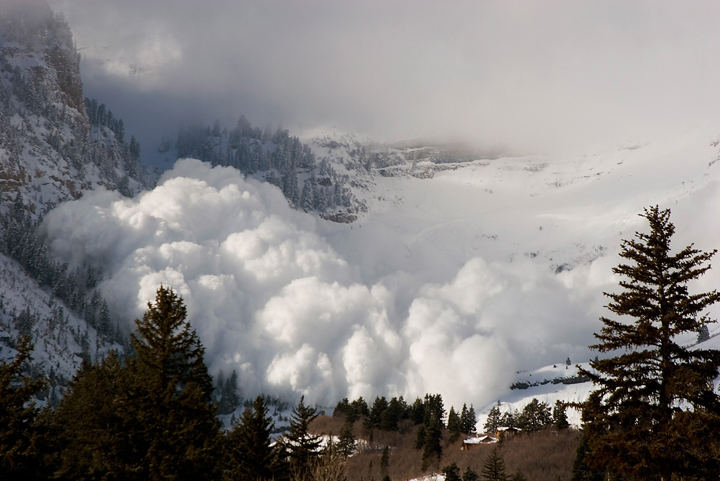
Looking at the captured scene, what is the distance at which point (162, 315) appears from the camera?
95.1 feet

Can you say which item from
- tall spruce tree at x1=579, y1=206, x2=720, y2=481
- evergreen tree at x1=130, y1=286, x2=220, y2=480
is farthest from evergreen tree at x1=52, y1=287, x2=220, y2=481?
tall spruce tree at x1=579, y1=206, x2=720, y2=481

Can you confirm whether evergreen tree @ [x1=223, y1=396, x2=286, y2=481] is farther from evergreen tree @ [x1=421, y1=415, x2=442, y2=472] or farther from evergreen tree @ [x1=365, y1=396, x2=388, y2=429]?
evergreen tree @ [x1=365, y1=396, x2=388, y2=429]

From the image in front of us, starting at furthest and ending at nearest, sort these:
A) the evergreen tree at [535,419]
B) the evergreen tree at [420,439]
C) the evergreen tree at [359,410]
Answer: the evergreen tree at [359,410] < the evergreen tree at [535,419] < the evergreen tree at [420,439]

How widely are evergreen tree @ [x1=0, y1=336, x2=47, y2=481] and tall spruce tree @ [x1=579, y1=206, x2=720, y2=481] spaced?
67.2 ft

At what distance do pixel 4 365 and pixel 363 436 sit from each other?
15221 cm

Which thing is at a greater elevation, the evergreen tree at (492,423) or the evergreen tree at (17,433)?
the evergreen tree at (492,423)

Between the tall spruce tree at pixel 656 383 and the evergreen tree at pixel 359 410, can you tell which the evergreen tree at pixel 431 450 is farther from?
the tall spruce tree at pixel 656 383

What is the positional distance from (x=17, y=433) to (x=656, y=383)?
77.1 ft

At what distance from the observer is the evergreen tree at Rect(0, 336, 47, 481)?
21531 millimetres

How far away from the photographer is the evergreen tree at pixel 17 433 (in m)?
21.5

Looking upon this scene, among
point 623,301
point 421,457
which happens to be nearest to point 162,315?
point 623,301

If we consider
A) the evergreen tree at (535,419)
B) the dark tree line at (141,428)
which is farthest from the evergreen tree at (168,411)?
the evergreen tree at (535,419)

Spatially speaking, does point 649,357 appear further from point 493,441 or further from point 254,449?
point 493,441

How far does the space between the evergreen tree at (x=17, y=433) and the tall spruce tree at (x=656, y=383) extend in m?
20.5
